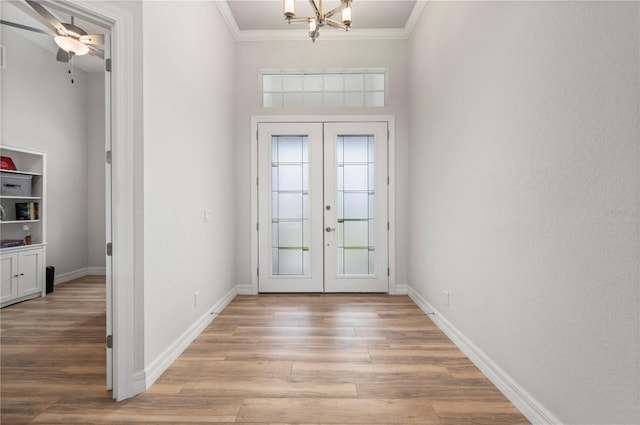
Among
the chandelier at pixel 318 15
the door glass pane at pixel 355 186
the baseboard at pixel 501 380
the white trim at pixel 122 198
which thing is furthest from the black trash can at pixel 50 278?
the baseboard at pixel 501 380

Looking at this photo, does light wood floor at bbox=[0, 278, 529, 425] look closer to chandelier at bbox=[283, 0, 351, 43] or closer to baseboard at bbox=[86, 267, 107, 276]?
baseboard at bbox=[86, 267, 107, 276]

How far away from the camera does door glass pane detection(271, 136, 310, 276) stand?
4.25 meters

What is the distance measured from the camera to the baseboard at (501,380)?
1691mm

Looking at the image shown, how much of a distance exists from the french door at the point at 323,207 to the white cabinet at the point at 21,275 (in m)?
2.96

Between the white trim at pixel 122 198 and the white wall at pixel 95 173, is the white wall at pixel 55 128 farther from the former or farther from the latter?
the white trim at pixel 122 198

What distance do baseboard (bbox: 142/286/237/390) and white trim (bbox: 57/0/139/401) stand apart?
0.14 meters

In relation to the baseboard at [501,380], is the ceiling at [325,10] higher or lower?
higher

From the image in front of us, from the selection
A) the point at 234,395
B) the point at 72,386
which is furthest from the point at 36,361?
the point at 234,395

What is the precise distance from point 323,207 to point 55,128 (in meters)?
4.47

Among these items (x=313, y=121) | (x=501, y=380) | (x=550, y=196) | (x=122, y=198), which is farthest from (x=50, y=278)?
(x=550, y=196)

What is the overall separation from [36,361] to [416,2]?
5.05 metres

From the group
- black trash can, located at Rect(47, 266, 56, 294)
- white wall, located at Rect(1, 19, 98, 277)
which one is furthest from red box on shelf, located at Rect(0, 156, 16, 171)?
black trash can, located at Rect(47, 266, 56, 294)

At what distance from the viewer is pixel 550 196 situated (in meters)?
1.61

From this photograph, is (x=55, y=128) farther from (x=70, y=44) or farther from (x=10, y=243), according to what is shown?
(x=70, y=44)
